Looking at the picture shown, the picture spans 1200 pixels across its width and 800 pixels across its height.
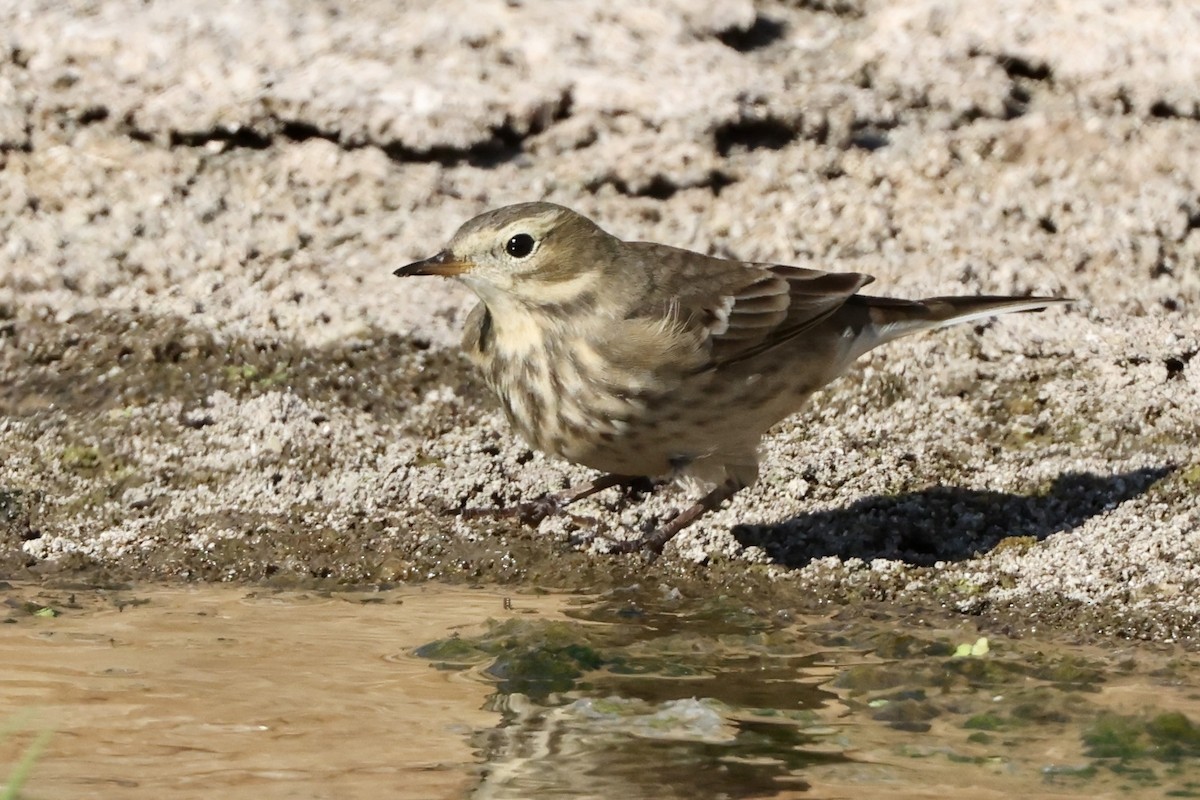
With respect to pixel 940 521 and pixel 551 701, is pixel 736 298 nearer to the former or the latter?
pixel 940 521

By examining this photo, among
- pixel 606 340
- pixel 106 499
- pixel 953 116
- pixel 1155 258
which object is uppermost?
pixel 953 116

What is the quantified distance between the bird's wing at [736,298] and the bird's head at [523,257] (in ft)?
0.89

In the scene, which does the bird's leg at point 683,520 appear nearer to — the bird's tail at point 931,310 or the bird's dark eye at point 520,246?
the bird's tail at point 931,310

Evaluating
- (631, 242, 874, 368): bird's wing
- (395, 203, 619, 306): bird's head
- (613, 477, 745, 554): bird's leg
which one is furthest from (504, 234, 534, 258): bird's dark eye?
(613, 477, 745, 554): bird's leg

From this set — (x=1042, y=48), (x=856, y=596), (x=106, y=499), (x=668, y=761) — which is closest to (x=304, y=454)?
(x=106, y=499)

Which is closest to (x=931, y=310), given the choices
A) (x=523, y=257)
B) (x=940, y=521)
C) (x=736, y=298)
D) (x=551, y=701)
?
(x=736, y=298)

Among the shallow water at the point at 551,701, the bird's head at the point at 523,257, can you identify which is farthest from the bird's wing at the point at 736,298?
the shallow water at the point at 551,701

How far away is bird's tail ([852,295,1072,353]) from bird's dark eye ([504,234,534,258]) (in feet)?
4.43

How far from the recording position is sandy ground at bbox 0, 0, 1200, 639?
19.5 feet

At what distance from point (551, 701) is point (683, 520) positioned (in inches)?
58.7

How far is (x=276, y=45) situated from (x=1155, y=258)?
4171 millimetres

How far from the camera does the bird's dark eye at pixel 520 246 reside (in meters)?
5.92

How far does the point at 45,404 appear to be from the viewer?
6.77m

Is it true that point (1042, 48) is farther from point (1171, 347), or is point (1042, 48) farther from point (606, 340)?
point (606, 340)
